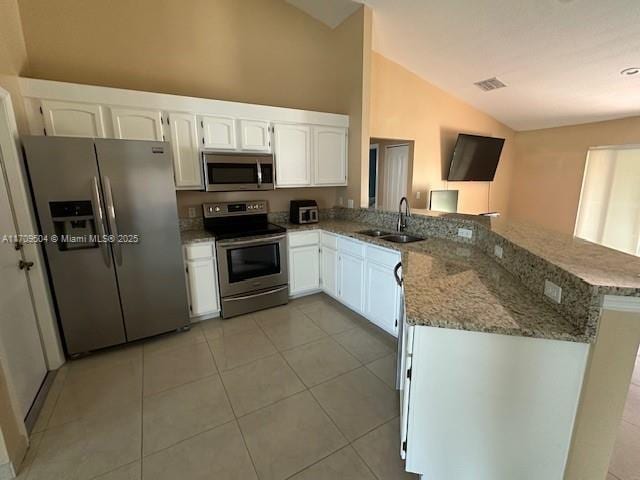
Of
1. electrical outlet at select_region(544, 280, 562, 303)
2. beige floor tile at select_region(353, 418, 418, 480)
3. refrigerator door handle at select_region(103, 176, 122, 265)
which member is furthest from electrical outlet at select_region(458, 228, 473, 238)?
refrigerator door handle at select_region(103, 176, 122, 265)

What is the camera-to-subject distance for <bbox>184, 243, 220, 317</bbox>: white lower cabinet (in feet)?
9.43

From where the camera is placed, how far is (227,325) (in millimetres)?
3000

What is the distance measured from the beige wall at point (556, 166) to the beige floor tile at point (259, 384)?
542 centimetres

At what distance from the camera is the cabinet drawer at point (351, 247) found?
2.90 m

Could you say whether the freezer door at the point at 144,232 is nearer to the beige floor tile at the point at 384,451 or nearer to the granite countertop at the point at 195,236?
the granite countertop at the point at 195,236

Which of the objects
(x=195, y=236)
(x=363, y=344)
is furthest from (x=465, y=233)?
(x=195, y=236)

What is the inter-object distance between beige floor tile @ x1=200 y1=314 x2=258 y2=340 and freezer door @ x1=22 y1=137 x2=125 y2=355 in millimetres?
741

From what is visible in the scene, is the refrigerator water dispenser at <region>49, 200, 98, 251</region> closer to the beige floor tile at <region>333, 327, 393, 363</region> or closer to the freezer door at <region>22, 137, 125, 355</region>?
the freezer door at <region>22, 137, 125, 355</region>

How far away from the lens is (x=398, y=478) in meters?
1.44

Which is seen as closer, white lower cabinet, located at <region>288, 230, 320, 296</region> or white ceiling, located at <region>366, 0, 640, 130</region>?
white ceiling, located at <region>366, 0, 640, 130</region>

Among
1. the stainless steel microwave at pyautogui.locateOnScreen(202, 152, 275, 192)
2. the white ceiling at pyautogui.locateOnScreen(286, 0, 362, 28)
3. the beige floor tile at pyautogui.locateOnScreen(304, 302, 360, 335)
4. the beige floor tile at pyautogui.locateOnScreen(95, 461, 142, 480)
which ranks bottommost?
the beige floor tile at pyautogui.locateOnScreen(95, 461, 142, 480)

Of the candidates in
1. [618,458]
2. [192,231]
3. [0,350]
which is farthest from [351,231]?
[0,350]

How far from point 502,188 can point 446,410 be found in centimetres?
612

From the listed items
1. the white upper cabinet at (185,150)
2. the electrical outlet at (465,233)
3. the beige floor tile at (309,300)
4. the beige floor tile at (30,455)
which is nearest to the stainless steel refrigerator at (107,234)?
the white upper cabinet at (185,150)
